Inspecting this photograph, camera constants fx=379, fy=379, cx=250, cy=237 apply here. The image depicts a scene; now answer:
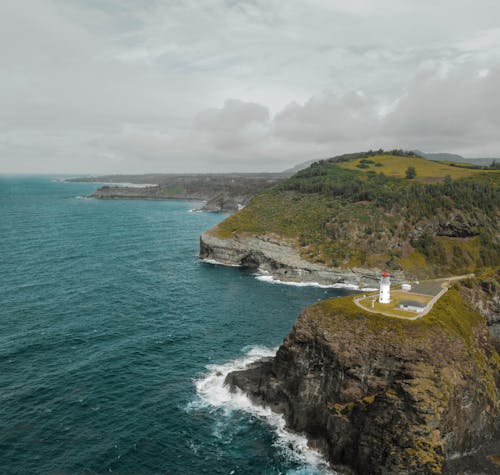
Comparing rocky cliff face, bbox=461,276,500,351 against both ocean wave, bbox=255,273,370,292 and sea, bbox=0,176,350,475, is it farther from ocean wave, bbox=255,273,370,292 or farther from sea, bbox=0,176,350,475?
ocean wave, bbox=255,273,370,292

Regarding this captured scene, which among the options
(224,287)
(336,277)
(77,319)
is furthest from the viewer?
(336,277)

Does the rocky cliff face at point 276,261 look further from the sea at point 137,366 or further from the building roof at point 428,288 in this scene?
the building roof at point 428,288

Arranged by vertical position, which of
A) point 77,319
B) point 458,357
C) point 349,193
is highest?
point 349,193

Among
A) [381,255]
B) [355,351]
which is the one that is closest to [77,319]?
[355,351]

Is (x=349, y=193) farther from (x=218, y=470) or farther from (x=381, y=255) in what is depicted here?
(x=218, y=470)

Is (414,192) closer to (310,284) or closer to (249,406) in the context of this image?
(310,284)

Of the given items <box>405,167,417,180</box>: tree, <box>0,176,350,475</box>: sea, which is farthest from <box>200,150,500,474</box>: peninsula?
<box>405,167,417,180</box>: tree

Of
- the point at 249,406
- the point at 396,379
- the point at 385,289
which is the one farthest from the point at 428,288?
the point at 249,406
